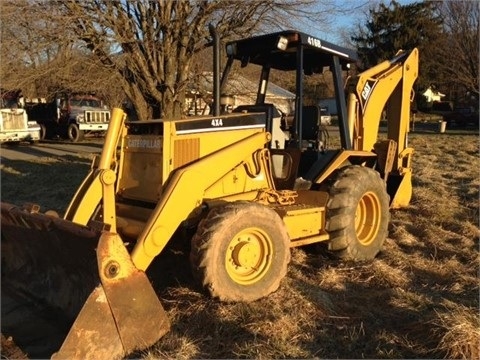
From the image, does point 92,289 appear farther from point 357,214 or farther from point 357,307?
point 357,214

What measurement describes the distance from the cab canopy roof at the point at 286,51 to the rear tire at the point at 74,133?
21.2 m

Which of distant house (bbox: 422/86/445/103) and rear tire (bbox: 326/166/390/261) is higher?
distant house (bbox: 422/86/445/103)

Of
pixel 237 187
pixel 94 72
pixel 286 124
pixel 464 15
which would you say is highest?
pixel 464 15

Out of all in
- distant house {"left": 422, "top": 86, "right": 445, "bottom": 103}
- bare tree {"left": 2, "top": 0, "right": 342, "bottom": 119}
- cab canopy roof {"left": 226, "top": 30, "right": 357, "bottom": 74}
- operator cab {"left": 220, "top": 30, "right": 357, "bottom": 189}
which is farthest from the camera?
distant house {"left": 422, "top": 86, "right": 445, "bottom": 103}

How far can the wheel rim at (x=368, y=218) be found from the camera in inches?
246

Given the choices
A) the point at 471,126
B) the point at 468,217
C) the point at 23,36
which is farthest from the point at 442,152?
the point at 471,126

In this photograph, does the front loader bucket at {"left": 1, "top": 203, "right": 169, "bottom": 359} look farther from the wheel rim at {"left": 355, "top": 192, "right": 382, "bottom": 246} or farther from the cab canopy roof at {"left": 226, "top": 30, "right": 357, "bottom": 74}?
the wheel rim at {"left": 355, "top": 192, "right": 382, "bottom": 246}

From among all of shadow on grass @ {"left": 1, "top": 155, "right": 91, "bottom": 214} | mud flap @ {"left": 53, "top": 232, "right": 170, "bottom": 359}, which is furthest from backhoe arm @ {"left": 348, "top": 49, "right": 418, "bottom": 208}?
shadow on grass @ {"left": 1, "top": 155, "right": 91, "bottom": 214}

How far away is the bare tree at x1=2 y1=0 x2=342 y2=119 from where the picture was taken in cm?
1134

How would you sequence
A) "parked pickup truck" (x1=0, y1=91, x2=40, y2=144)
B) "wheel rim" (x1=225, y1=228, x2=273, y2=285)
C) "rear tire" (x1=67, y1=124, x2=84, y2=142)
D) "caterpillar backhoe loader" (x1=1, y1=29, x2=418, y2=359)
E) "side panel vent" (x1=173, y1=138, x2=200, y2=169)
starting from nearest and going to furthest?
1. "caterpillar backhoe loader" (x1=1, y1=29, x2=418, y2=359)
2. "wheel rim" (x1=225, y1=228, x2=273, y2=285)
3. "side panel vent" (x1=173, y1=138, x2=200, y2=169)
4. "parked pickup truck" (x1=0, y1=91, x2=40, y2=144)
5. "rear tire" (x1=67, y1=124, x2=84, y2=142)

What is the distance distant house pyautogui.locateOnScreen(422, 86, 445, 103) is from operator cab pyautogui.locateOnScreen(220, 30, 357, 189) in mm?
42632

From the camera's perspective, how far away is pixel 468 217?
771 cm

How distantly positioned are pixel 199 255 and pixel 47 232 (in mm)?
1309

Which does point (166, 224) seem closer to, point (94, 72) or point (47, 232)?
point (47, 232)
